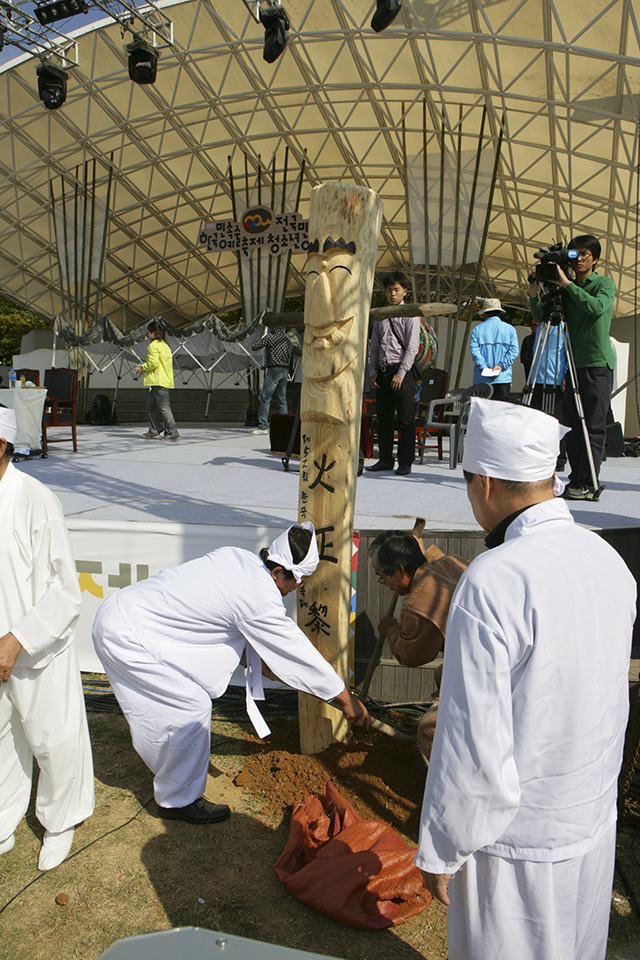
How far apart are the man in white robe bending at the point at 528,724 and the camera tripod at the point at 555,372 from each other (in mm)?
3276

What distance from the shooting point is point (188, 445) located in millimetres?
9211

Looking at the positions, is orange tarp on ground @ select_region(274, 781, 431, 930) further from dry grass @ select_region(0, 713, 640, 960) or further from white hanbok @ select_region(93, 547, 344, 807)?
white hanbok @ select_region(93, 547, 344, 807)

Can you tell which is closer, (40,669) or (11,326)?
(40,669)

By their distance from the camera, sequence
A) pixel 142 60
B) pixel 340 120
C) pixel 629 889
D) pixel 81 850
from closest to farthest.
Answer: pixel 629 889, pixel 81 850, pixel 142 60, pixel 340 120

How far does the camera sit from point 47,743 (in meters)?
2.52

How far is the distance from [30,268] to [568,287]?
21719mm

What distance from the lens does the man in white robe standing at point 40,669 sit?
237 cm

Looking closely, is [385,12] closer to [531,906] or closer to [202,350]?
[202,350]

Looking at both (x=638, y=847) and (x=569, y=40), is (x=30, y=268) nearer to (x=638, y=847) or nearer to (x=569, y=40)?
(x=569, y=40)

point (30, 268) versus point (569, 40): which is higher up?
point (569, 40)

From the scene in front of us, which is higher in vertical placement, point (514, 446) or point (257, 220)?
point (257, 220)

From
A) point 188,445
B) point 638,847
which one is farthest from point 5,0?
point 638,847

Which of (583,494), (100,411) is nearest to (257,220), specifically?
(100,411)

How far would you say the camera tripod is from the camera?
4479 millimetres
